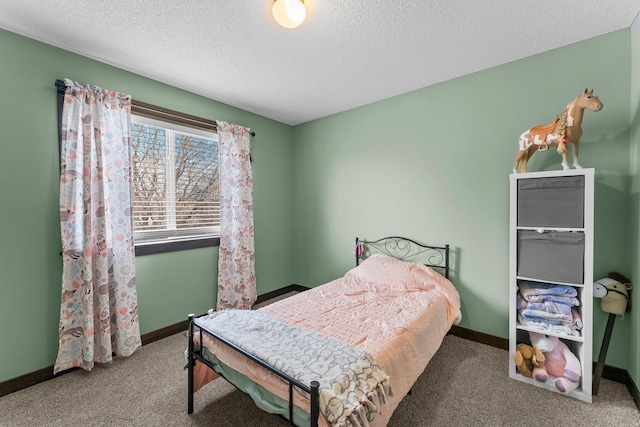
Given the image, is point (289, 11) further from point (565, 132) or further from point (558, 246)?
point (558, 246)

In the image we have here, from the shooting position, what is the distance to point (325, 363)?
129 centimetres

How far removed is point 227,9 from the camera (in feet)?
5.62

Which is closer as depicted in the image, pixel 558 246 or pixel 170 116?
pixel 558 246

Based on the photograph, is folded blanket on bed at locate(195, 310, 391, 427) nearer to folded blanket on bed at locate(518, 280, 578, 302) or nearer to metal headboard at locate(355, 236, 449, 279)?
folded blanket on bed at locate(518, 280, 578, 302)

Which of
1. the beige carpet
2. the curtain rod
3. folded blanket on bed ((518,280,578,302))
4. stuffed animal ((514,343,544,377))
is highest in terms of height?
the curtain rod

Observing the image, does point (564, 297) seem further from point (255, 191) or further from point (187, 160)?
point (187, 160)

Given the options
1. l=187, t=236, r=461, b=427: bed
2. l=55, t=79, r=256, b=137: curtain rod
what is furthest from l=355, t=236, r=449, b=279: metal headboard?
l=55, t=79, r=256, b=137: curtain rod

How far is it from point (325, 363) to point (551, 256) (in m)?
1.82

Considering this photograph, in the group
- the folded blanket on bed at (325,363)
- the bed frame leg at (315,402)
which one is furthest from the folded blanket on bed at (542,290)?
the bed frame leg at (315,402)

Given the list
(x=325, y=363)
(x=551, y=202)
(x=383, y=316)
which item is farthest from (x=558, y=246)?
(x=325, y=363)

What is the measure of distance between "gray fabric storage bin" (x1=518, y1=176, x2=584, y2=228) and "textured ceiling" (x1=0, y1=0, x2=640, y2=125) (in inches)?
44.3

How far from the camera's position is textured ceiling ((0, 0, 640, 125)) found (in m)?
1.71

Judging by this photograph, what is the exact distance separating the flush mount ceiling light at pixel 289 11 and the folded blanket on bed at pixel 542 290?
2.55m

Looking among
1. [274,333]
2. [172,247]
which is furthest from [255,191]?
[274,333]
